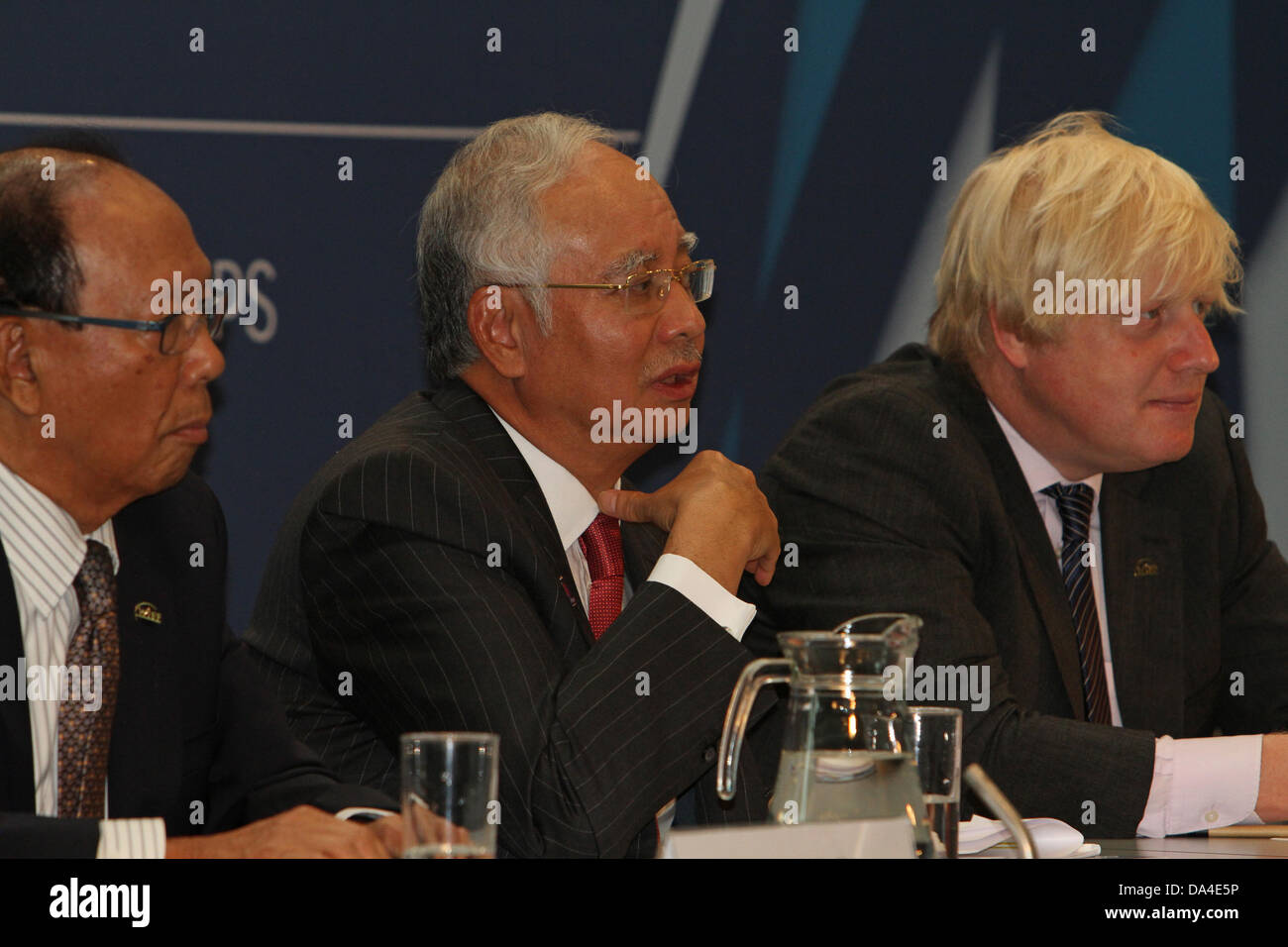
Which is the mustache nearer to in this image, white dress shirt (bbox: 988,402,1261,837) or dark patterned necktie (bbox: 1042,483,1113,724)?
dark patterned necktie (bbox: 1042,483,1113,724)

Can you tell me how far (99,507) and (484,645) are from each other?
21.0 inches

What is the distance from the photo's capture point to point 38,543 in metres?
1.81

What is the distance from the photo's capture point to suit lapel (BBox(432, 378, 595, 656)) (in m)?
2.06

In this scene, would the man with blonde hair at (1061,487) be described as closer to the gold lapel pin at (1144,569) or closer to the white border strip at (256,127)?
the gold lapel pin at (1144,569)

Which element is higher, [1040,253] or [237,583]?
[1040,253]

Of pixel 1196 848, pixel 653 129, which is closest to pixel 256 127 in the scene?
pixel 653 129

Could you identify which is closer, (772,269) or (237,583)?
(237,583)

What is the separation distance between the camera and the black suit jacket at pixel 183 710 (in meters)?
1.84

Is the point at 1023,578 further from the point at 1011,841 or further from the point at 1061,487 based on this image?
the point at 1011,841

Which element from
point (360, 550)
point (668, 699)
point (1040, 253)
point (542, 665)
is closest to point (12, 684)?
point (360, 550)

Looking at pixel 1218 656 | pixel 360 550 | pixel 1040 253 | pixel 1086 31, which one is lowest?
pixel 1218 656

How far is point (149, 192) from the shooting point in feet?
6.18

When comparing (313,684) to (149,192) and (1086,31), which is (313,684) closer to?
(149,192)
